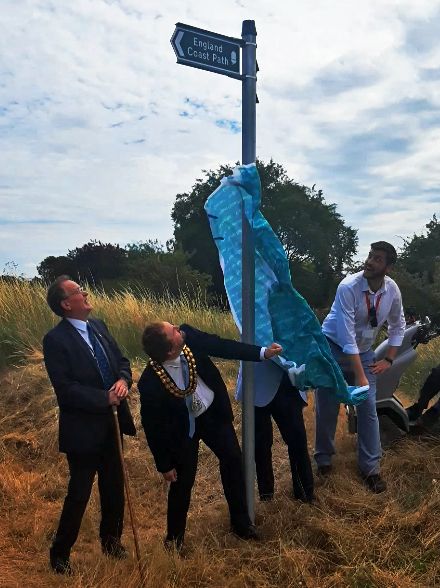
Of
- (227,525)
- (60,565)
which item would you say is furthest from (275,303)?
(60,565)

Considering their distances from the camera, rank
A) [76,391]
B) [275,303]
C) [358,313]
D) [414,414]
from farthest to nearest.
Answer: [414,414] → [358,313] → [275,303] → [76,391]

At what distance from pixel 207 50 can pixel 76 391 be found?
192 cm

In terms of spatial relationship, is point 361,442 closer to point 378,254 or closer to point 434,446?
point 434,446

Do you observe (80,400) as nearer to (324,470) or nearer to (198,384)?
(198,384)

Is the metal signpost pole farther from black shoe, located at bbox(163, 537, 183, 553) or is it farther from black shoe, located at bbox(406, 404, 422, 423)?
black shoe, located at bbox(406, 404, 422, 423)

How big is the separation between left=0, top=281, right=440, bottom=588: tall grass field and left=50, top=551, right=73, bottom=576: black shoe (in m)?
0.05

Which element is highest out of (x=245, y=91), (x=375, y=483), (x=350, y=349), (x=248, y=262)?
(x=245, y=91)

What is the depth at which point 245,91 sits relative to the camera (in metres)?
3.29

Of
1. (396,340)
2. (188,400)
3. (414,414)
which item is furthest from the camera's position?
(414,414)

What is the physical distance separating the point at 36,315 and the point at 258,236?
5.82 metres

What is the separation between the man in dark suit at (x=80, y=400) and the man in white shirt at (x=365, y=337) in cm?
150

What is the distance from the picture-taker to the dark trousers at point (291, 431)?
12.5ft

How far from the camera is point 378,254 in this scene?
393 centimetres

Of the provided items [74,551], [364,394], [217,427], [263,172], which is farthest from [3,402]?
[263,172]
